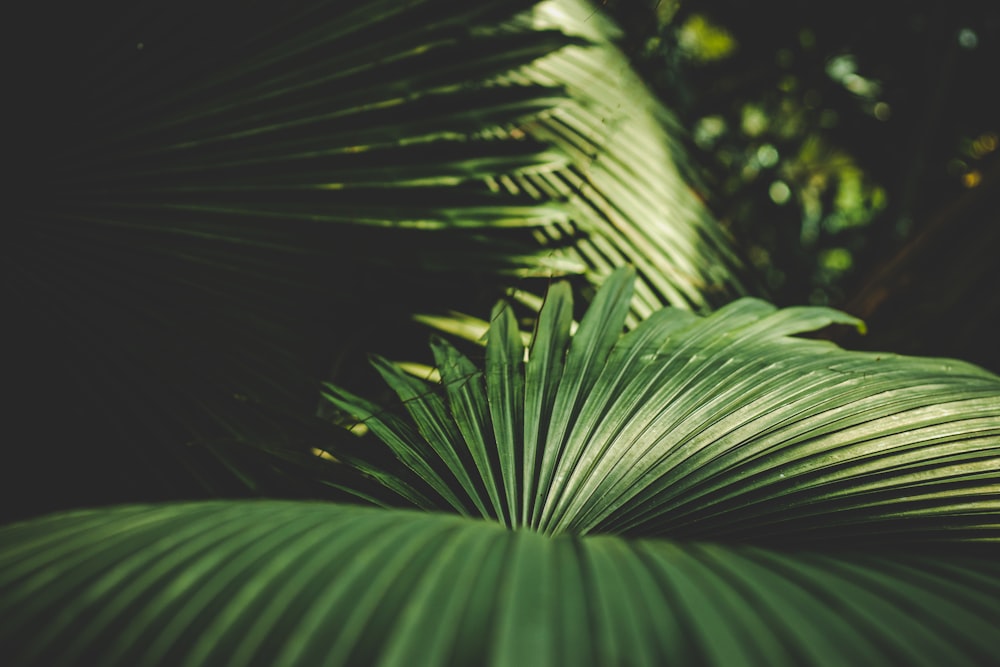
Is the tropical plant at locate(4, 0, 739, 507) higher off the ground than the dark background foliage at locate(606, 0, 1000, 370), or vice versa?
the tropical plant at locate(4, 0, 739, 507)

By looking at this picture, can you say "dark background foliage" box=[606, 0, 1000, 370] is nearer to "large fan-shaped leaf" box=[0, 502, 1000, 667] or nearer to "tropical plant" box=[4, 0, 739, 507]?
"tropical plant" box=[4, 0, 739, 507]

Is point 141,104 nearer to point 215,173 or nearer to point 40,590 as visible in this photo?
point 215,173

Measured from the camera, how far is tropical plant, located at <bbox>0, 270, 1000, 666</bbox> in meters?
0.27

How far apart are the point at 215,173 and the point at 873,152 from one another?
216 centimetres

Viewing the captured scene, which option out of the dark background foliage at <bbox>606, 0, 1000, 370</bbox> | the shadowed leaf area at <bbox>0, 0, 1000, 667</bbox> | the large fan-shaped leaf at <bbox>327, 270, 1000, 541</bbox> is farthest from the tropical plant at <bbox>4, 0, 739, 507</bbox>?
the dark background foliage at <bbox>606, 0, 1000, 370</bbox>

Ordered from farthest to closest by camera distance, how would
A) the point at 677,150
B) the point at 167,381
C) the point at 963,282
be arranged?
1. the point at 677,150
2. the point at 963,282
3. the point at 167,381

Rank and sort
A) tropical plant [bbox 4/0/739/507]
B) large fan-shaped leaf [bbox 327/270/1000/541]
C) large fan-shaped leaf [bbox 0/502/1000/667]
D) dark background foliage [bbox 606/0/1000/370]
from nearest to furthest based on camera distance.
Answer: large fan-shaped leaf [bbox 0/502/1000/667]
large fan-shaped leaf [bbox 327/270/1000/541]
tropical plant [bbox 4/0/739/507]
dark background foliage [bbox 606/0/1000/370]

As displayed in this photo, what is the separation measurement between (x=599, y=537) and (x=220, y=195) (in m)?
0.64

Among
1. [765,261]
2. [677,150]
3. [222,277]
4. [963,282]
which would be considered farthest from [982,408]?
[765,261]

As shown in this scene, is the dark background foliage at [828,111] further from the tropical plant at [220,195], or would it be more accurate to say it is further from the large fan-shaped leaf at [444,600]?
the large fan-shaped leaf at [444,600]

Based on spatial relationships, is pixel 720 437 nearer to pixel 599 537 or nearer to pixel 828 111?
pixel 599 537

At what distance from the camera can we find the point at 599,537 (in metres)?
0.36

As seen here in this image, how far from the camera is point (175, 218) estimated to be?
0.77 meters

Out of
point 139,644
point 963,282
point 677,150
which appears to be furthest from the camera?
point 677,150
